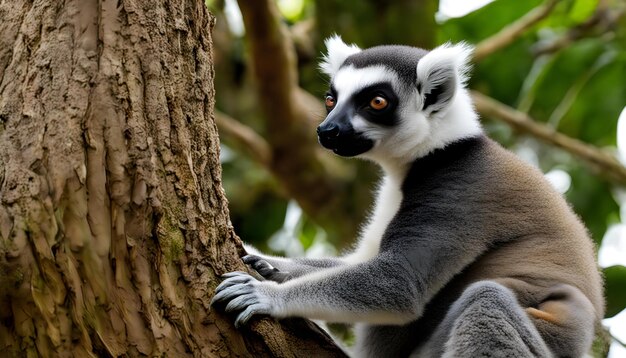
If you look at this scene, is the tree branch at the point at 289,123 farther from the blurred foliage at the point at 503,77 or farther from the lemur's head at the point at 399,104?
the lemur's head at the point at 399,104

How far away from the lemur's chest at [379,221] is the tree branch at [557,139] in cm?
306

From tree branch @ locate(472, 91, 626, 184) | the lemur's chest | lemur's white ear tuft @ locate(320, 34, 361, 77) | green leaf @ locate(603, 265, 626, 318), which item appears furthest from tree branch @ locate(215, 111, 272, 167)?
green leaf @ locate(603, 265, 626, 318)

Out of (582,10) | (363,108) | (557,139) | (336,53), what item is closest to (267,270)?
(363,108)

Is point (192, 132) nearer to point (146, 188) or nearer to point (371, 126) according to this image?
point (146, 188)

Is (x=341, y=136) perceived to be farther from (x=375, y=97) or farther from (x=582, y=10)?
(x=582, y=10)

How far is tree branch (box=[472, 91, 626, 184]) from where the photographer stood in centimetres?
807

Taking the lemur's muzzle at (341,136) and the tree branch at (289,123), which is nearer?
the lemur's muzzle at (341,136)

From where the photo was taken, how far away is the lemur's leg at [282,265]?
469 cm

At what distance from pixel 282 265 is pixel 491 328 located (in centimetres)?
152

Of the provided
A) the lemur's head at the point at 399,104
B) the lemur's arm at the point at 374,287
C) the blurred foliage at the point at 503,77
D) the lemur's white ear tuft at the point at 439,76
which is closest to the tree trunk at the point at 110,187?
the lemur's arm at the point at 374,287

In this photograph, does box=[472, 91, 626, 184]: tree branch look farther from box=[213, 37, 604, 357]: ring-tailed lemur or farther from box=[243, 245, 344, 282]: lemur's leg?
box=[243, 245, 344, 282]: lemur's leg

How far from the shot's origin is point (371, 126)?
509 cm

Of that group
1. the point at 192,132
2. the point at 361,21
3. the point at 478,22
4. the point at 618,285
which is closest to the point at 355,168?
the point at 361,21

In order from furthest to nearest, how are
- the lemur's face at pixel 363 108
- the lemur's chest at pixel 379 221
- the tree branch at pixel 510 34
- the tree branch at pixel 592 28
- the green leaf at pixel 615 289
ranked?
1. the tree branch at pixel 592 28
2. the tree branch at pixel 510 34
3. the green leaf at pixel 615 289
4. the lemur's chest at pixel 379 221
5. the lemur's face at pixel 363 108
